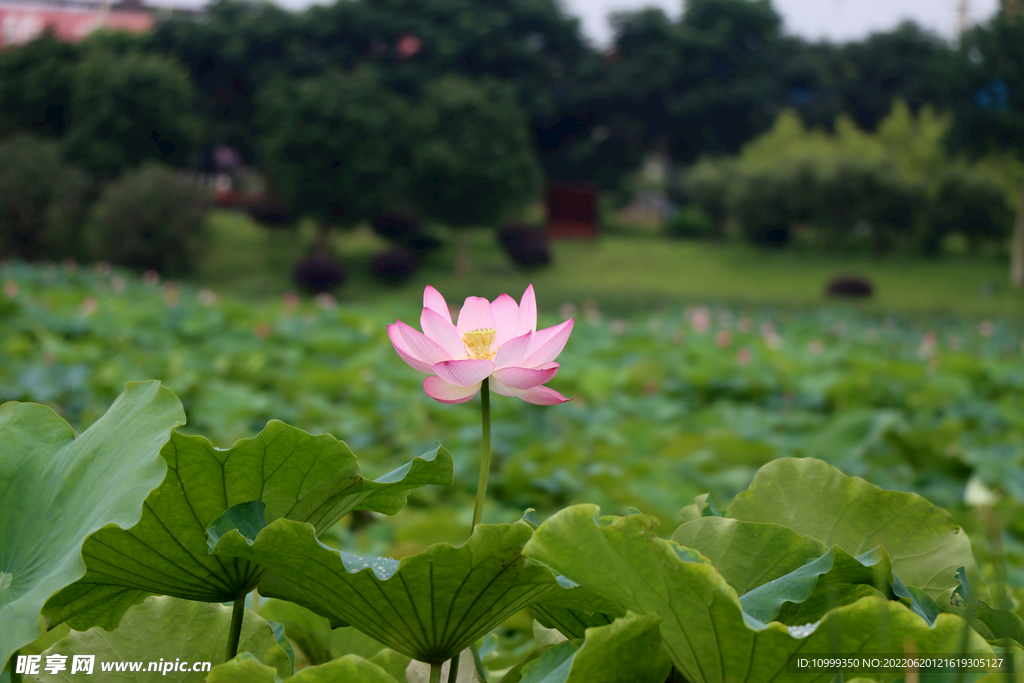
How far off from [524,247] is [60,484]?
54.8ft

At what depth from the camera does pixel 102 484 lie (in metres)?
0.42

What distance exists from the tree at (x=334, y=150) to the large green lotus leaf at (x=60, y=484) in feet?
52.2

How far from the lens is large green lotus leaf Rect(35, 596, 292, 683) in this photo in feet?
1.55

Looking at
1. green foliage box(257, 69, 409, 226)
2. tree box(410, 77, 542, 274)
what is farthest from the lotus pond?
green foliage box(257, 69, 409, 226)

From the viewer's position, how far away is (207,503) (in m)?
0.46

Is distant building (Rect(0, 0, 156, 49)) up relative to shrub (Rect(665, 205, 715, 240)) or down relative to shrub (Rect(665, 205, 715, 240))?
up

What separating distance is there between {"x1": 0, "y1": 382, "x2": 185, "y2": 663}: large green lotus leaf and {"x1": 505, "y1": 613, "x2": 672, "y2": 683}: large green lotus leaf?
0.69 feet

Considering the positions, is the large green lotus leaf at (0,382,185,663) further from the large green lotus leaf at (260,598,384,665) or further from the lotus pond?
the large green lotus leaf at (260,598,384,665)

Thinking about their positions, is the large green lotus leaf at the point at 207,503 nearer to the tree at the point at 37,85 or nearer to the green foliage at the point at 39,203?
the green foliage at the point at 39,203

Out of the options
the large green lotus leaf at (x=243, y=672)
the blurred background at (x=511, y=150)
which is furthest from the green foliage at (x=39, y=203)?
the large green lotus leaf at (x=243, y=672)

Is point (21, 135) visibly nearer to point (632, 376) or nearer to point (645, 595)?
point (632, 376)

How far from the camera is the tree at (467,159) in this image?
52.2ft

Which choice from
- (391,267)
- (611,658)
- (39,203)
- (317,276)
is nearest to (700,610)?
(611,658)

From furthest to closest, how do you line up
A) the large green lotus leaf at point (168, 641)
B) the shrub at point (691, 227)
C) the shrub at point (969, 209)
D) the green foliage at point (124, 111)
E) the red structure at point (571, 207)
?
1. the red structure at point (571, 207)
2. the shrub at point (691, 227)
3. the shrub at point (969, 209)
4. the green foliage at point (124, 111)
5. the large green lotus leaf at point (168, 641)
